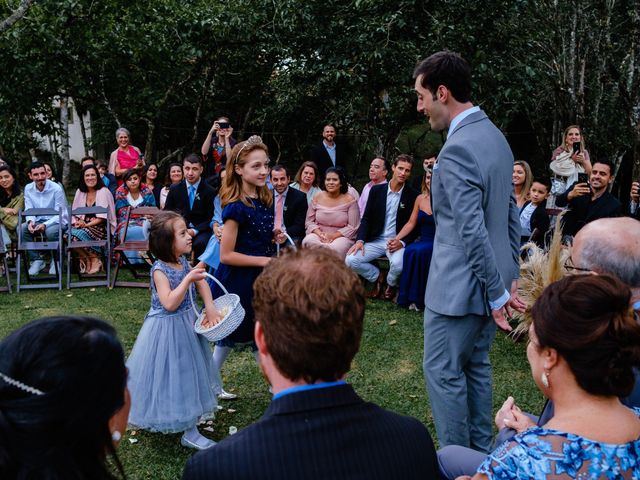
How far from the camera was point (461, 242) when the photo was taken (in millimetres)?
2965

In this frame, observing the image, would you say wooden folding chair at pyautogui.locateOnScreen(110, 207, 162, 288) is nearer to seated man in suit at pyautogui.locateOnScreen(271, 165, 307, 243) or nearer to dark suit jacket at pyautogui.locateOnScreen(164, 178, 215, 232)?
dark suit jacket at pyautogui.locateOnScreen(164, 178, 215, 232)

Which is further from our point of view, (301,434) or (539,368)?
(539,368)

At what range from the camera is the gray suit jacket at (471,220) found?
9.43 ft

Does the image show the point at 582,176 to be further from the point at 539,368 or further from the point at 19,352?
the point at 19,352

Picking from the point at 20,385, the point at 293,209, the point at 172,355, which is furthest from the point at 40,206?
the point at 20,385

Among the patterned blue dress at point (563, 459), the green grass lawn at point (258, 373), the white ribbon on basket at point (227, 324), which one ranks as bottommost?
the green grass lawn at point (258, 373)

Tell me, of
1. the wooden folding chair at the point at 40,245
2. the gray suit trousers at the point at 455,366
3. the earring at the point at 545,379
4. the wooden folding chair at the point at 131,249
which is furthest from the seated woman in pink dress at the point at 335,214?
the earring at the point at 545,379

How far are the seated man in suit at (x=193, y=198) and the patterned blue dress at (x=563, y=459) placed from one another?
675cm

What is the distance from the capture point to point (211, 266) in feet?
20.1

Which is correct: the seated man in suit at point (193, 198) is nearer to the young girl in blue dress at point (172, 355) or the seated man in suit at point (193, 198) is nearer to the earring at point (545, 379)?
the young girl in blue dress at point (172, 355)

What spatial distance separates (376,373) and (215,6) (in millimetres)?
9245

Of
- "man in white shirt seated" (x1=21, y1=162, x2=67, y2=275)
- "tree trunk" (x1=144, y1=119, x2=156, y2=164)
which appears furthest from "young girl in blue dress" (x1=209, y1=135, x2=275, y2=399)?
"tree trunk" (x1=144, y1=119, x2=156, y2=164)

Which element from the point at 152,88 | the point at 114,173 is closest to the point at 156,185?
the point at 114,173

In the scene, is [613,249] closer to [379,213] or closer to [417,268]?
[417,268]
